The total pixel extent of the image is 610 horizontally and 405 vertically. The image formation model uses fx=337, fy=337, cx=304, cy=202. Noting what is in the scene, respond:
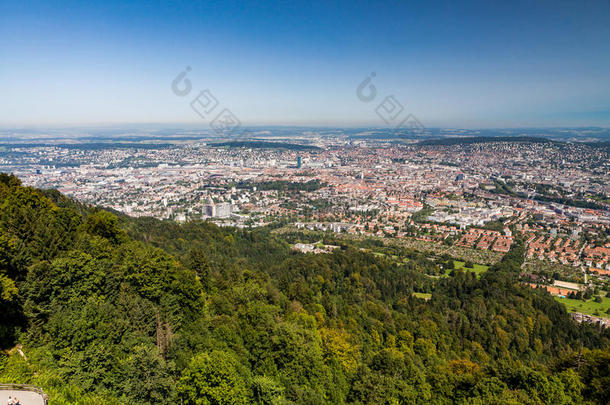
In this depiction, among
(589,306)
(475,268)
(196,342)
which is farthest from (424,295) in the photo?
(196,342)

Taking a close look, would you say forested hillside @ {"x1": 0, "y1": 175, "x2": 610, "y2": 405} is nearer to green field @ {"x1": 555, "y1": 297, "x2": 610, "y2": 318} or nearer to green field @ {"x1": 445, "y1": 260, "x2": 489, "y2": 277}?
green field @ {"x1": 555, "y1": 297, "x2": 610, "y2": 318}

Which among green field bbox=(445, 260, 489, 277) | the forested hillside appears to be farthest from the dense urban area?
green field bbox=(445, 260, 489, 277)

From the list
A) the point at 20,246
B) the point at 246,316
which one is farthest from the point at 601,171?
the point at 20,246

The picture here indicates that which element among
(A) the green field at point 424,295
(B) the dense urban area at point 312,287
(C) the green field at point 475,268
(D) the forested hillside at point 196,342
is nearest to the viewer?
(D) the forested hillside at point 196,342

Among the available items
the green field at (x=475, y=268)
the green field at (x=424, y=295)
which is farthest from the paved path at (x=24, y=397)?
the green field at (x=475, y=268)

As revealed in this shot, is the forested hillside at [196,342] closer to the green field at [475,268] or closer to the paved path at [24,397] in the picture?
the paved path at [24,397]

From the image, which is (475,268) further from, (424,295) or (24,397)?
(24,397)
